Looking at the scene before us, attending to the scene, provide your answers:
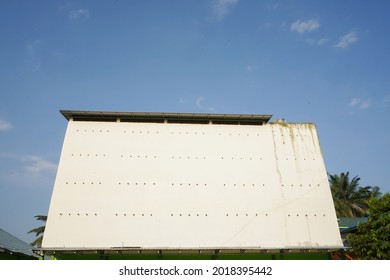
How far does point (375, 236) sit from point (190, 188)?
9.71 metres

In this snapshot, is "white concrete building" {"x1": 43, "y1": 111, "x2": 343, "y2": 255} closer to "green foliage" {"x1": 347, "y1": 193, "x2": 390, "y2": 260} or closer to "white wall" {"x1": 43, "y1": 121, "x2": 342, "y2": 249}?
"white wall" {"x1": 43, "y1": 121, "x2": 342, "y2": 249}

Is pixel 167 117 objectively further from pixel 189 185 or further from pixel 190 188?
pixel 190 188

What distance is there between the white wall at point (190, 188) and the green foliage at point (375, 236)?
1090 millimetres

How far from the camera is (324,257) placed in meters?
14.8

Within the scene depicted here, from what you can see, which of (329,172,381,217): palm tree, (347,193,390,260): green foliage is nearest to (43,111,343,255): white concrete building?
(347,193,390,260): green foliage

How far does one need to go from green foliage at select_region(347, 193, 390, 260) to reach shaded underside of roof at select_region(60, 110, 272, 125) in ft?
25.9

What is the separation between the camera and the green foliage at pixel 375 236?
13.0m

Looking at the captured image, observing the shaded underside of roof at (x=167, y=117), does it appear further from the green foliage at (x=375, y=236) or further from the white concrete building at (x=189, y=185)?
the green foliage at (x=375, y=236)

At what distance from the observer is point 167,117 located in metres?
17.9

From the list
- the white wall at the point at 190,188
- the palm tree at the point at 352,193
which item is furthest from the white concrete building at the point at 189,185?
the palm tree at the point at 352,193

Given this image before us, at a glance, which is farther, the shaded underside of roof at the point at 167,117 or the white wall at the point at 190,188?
the shaded underside of roof at the point at 167,117

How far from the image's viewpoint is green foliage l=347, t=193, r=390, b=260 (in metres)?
13.0

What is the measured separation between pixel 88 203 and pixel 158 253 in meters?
4.73

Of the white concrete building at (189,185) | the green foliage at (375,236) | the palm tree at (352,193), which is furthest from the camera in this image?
the palm tree at (352,193)
